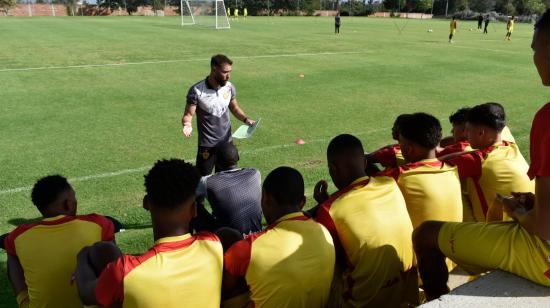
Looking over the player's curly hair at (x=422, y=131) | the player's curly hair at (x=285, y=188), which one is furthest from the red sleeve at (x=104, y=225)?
the player's curly hair at (x=422, y=131)

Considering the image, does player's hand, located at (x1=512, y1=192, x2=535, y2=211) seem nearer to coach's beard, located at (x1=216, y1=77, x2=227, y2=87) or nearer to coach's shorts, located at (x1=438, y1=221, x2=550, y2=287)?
coach's shorts, located at (x1=438, y1=221, x2=550, y2=287)

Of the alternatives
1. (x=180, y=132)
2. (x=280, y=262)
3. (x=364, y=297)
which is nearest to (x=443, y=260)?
(x=364, y=297)

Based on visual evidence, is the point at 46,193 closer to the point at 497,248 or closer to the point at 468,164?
the point at 497,248

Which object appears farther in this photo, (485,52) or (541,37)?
(485,52)

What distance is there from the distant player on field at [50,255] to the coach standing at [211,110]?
278 centimetres

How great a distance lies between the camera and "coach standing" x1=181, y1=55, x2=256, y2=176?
588 cm

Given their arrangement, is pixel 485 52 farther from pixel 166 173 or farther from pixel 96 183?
pixel 166 173

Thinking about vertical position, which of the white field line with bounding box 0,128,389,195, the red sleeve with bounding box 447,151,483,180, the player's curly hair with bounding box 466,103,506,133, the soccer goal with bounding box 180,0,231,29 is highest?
the soccer goal with bounding box 180,0,231,29

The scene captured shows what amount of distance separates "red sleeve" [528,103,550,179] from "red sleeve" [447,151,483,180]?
1417mm

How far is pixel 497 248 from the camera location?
2.70 meters

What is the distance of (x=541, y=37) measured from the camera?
8.04ft

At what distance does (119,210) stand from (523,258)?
4559 mm

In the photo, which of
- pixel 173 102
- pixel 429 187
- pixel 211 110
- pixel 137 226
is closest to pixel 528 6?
pixel 173 102

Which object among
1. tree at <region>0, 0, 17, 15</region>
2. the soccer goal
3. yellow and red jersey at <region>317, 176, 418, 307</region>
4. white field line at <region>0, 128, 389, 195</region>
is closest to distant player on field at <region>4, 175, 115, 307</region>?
yellow and red jersey at <region>317, 176, 418, 307</region>
